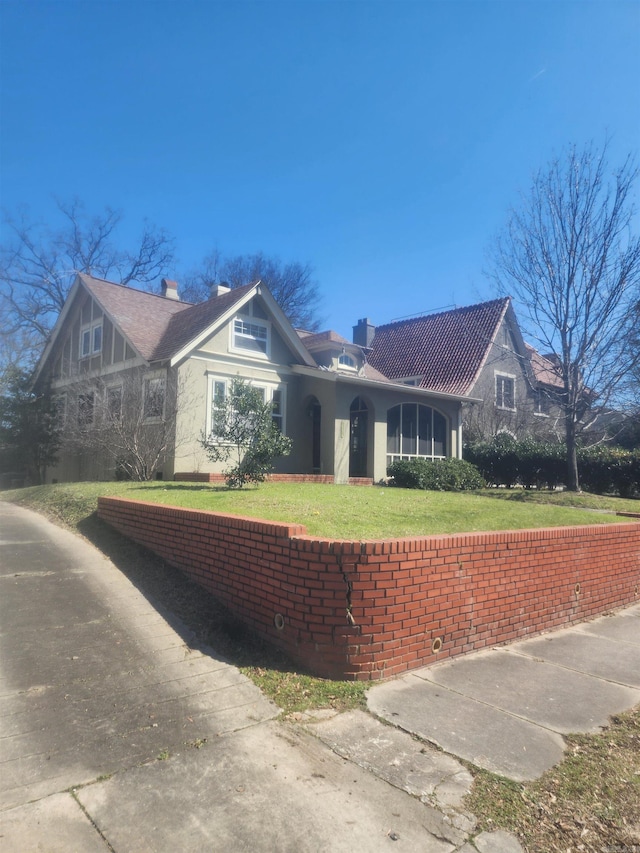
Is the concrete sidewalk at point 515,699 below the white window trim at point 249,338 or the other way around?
below

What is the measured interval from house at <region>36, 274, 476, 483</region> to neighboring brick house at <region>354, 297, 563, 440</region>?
424 cm

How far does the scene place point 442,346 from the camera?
27.7 meters

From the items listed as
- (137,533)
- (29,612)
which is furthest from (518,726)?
(137,533)

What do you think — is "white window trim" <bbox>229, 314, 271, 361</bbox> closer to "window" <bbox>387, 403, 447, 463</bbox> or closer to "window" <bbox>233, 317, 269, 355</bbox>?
"window" <bbox>233, 317, 269, 355</bbox>

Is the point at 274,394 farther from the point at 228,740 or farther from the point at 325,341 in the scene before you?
the point at 228,740

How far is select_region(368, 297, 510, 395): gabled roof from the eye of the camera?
25125mm

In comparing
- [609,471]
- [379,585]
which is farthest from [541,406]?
[379,585]

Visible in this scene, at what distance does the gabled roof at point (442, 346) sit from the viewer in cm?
2512

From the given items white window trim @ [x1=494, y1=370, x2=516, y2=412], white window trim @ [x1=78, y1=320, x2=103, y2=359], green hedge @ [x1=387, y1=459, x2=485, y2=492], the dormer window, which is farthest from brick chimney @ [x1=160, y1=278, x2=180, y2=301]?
white window trim @ [x1=494, y1=370, x2=516, y2=412]

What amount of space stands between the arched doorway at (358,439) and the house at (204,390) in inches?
1.4

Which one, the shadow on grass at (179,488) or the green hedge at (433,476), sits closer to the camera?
the shadow on grass at (179,488)

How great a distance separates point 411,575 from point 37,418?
1857 centimetres

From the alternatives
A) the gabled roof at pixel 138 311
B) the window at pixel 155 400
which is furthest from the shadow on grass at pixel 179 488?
the gabled roof at pixel 138 311

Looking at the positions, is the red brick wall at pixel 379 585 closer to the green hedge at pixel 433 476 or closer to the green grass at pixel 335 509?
the green grass at pixel 335 509
